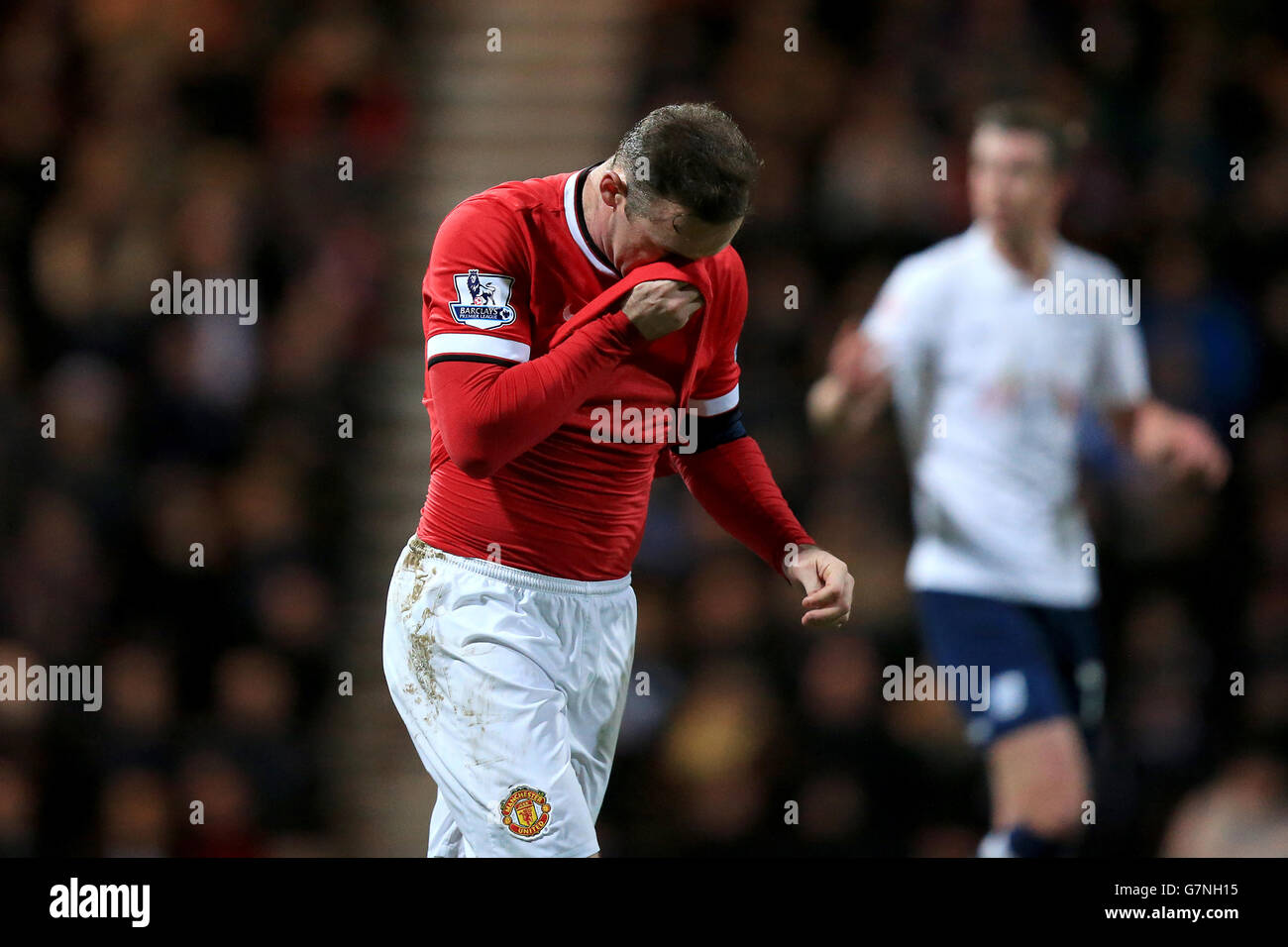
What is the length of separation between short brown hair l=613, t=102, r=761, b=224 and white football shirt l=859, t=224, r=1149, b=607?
1.74 meters

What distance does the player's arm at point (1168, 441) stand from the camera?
4336 millimetres

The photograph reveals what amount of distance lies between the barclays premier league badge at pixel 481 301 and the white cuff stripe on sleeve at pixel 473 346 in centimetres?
3

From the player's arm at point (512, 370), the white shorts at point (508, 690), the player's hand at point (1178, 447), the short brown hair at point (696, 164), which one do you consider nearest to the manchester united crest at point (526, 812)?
the white shorts at point (508, 690)

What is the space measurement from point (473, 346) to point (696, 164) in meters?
0.57

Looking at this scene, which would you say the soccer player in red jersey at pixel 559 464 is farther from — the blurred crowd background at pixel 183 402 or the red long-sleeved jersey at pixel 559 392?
the blurred crowd background at pixel 183 402

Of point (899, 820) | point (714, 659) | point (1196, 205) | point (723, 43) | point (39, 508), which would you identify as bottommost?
point (899, 820)

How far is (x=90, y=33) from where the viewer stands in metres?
8.95

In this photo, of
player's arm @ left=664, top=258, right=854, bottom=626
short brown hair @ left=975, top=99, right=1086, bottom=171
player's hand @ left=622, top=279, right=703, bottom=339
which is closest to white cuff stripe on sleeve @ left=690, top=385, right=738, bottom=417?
player's arm @ left=664, top=258, right=854, bottom=626

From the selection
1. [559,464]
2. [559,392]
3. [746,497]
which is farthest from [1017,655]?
[559,392]

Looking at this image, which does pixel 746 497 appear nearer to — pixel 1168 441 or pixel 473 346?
pixel 473 346

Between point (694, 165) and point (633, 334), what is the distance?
35cm

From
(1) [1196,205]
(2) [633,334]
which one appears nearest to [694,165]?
(2) [633,334]

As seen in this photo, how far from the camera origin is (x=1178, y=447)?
14.5 ft
